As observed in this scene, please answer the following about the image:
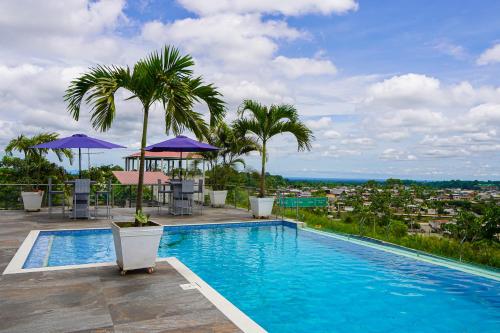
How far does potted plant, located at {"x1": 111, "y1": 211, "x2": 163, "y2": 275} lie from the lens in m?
5.22

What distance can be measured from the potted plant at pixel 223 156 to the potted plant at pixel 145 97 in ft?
26.8

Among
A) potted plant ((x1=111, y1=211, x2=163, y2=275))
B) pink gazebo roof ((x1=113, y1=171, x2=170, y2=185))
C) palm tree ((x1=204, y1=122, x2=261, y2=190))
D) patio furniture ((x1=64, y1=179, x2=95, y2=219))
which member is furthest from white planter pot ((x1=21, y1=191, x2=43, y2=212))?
potted plant ((x1=111, y1=211, x2=163, y2=275))

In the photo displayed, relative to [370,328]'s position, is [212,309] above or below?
above

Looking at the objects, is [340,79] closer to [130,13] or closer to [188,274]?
[130,13]

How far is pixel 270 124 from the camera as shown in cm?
1223

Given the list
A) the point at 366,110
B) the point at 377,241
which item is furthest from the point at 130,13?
the point at 366,110

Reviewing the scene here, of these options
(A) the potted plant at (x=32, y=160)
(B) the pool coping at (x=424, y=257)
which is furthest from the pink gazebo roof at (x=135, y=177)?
(B) the pool coping at (x=424, y=257)

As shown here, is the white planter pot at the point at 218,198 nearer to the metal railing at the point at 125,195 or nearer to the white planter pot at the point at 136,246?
the metal railing at the point at 125,195

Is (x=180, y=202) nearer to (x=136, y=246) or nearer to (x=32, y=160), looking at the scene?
(x=32, y=160)

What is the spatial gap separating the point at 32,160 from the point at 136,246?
10.0 metres

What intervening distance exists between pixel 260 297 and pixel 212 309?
4.43 ft

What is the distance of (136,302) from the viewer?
418 centimetres

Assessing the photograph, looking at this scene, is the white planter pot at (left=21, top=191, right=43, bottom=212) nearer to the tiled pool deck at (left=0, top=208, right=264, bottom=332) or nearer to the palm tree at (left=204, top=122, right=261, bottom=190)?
the palm tree at (left=204, top=122, right=261, bottom=190)

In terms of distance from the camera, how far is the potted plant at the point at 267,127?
39.6 ft
